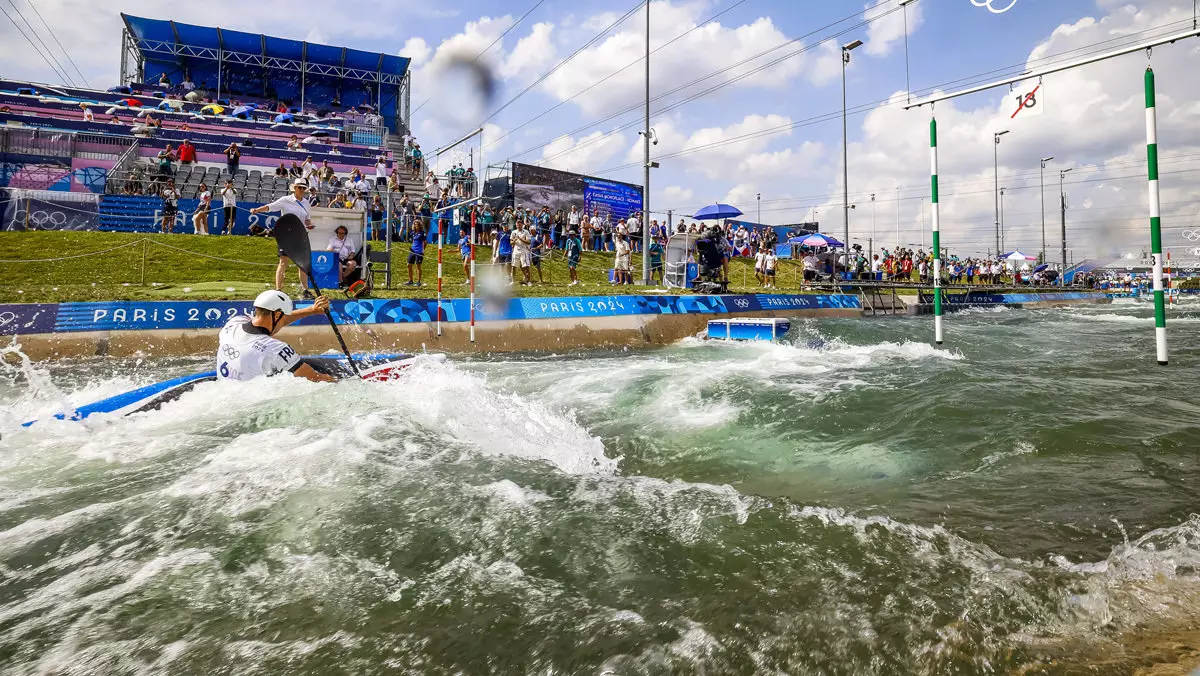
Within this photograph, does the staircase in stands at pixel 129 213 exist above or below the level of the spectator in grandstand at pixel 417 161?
below

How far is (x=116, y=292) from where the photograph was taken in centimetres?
1180

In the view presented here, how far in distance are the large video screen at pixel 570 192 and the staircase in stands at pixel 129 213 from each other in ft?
47.6

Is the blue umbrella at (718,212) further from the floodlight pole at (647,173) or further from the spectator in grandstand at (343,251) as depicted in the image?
the spectator in grandstand at (343,251)

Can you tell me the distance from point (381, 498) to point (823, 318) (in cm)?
1678

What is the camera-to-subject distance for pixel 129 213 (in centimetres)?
1917

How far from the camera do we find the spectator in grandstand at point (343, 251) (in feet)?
43.7

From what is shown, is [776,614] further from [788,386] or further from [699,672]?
[788,386]

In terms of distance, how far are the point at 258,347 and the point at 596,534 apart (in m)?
4.19

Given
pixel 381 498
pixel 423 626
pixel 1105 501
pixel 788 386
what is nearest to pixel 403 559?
pixel 423 626

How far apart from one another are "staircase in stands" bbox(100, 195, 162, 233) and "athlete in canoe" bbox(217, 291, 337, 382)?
17.5m

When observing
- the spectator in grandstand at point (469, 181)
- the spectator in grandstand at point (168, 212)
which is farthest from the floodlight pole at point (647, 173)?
the spectator in grandstand at point (168, 212)

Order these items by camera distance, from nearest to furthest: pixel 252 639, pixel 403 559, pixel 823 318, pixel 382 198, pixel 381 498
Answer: pixel 252 639 → pixel 403 559 → pixel 381 498 → pixel 823 318 → pixel 382 198

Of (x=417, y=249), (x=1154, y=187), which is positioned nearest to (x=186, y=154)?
(x=417, y=249)

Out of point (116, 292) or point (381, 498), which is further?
point (116, 292)
